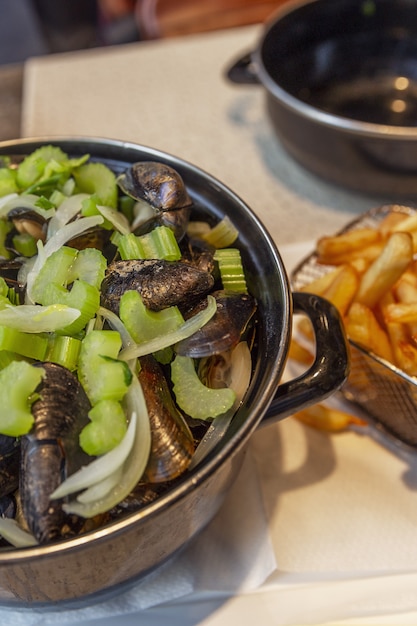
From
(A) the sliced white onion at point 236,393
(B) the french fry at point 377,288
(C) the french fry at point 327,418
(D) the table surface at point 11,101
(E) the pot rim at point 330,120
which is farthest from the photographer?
(D) the table surface at point 11,101

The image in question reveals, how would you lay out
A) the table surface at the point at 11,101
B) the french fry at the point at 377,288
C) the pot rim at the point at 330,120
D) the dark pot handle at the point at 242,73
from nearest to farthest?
1. the french fry at the point at 377,288
2. the pot rim at the point at 330,120
3. the dark pot handle at the point at 242,73
4. the table surface at the point at 11,101

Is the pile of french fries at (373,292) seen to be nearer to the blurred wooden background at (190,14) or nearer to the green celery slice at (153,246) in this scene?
the green celery slice at (153,246)

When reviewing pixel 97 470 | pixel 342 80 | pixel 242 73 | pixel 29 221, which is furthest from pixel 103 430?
pixel 342 80

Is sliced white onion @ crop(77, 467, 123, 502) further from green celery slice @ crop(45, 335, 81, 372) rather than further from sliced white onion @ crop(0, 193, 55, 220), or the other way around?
sliced white onion @ crop(0, 193, 55, 220)

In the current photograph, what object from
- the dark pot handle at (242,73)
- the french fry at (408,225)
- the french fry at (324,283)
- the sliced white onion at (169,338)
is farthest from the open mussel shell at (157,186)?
the dark pot handle at (242,73)

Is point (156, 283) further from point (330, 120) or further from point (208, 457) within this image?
point (330, 120)
